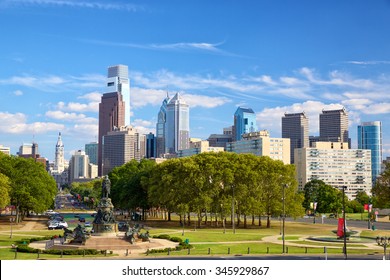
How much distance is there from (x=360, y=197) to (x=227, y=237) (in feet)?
376

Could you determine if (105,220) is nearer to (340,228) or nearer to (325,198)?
(340,228)

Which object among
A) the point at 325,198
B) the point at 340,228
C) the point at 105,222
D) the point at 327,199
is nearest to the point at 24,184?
the point at 105,222

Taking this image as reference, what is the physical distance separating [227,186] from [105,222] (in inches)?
1202

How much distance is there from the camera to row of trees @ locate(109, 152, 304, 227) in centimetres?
8838

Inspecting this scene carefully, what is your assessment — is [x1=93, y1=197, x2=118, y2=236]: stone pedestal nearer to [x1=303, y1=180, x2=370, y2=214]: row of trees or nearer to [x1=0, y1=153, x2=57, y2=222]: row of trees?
[x1=0, y1=153, x2=57, y2=222]: row of trees

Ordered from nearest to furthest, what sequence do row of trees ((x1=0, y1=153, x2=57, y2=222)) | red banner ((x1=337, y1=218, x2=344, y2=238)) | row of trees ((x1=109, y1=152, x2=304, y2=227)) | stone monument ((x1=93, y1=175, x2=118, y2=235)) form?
red banner ((x1=337, y1=218, x2=344, y2=238)), stone monument ((x1=93, y1=175, x2=118, y2=235)), row of trees ((x1=109, y1=152, x2=304, y2=227)), row of trees ((x1=0, y1=153, x2=57, y2=222))

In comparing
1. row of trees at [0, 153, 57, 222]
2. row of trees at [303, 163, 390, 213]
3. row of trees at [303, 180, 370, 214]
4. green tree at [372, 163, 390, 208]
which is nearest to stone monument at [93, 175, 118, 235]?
green tree at [372, 163, 390, 208]

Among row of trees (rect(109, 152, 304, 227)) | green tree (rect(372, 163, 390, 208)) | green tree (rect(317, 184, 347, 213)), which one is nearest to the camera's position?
green tree (rect(372, 163, 390, 208))

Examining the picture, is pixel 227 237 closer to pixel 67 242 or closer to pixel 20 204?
pixel 67 242

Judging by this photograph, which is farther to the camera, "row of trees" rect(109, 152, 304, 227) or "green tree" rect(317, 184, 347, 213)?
"green tree" rect(317, 184, 347, 213)

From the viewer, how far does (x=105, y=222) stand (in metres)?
64.6

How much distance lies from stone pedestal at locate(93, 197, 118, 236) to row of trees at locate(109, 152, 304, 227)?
75.4ft

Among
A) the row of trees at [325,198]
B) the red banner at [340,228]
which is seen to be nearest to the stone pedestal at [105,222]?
the red banner at [340,228]

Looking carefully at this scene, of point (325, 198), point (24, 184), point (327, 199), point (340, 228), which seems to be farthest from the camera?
point (325, 198)
